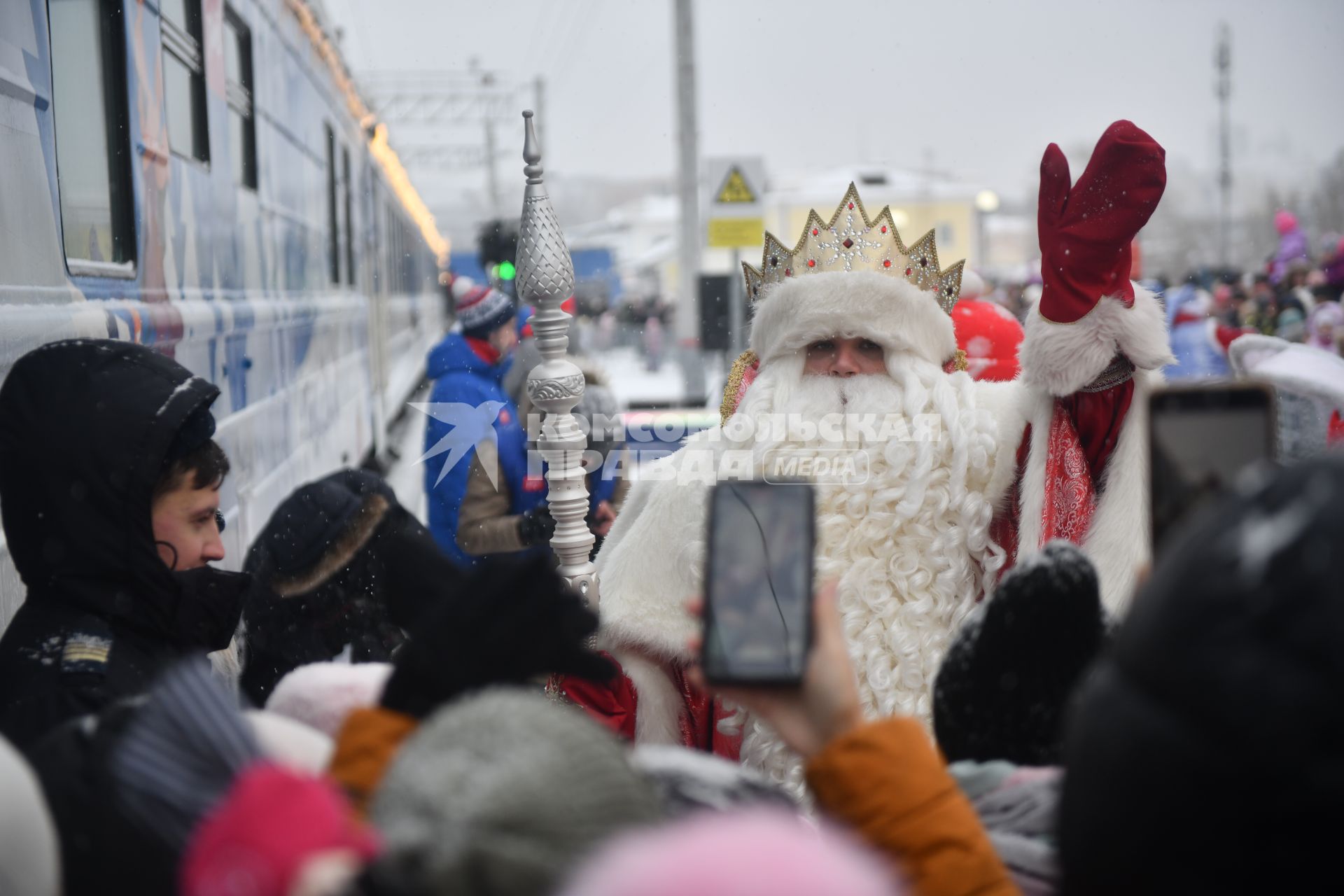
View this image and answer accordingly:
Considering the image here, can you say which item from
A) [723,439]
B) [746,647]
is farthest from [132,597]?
[723,439]

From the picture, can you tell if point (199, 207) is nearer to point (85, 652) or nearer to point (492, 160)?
point (85, 652)

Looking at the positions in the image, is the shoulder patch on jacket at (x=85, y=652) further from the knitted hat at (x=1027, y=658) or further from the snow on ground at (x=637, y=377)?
the snow on ground at (x=637, y=377)

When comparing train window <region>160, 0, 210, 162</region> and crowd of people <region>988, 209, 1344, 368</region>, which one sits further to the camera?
crowd of people <region>988, 209, 1344, 368</region>

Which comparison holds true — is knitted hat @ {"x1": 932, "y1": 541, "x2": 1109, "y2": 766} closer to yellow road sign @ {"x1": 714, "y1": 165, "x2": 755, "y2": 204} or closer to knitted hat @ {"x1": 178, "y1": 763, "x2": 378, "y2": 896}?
knitted hat @ {"x1": 178, "y1": 763, "x2": 378, "y2": 896}

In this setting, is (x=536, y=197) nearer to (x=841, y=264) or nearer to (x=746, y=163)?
(x=841, y=264)

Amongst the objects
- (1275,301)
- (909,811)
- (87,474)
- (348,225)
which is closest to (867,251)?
(87,474)

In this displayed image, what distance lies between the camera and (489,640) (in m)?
1.05

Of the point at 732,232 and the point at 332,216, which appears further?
the point at 332,216

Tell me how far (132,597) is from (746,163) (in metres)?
5.88

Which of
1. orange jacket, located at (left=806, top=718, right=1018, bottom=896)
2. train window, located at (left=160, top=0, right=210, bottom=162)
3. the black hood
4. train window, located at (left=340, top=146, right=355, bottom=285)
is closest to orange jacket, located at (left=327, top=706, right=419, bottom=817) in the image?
orange jacket, located at (left=806, top=718, right=1018, bottom=896)

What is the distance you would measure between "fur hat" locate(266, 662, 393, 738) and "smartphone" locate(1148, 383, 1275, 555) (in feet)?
2.68

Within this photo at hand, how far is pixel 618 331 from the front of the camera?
111 feet

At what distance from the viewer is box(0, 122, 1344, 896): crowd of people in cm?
75

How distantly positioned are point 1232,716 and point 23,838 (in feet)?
3.13
